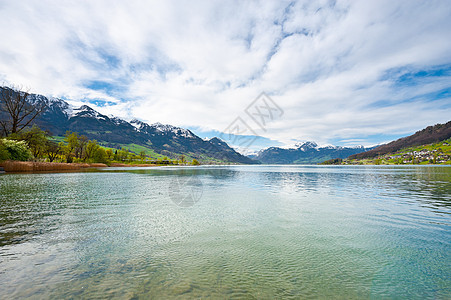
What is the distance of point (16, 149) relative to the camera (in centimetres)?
5191

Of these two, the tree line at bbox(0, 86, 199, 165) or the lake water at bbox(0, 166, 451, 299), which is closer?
the lake water at bbox(0, 166, 451, 299)

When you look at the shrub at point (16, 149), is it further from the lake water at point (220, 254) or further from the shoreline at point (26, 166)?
the lake water at point (220, 254)

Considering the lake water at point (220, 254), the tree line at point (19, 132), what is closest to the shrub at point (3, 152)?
the tree line at point (19, 132)

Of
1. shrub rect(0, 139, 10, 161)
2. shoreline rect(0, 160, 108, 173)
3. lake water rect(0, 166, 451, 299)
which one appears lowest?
lake water rect(0, 166, 451, 299)

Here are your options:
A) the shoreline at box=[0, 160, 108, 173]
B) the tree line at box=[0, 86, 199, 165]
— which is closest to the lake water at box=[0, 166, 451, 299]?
the shoreline at box=[0, 160, 108, 173]

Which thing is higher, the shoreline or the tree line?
the tree line

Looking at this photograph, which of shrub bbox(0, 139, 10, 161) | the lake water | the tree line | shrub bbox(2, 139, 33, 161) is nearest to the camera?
the lake water

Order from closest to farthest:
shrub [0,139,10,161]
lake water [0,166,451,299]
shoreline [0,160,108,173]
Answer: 1. lake water [0,166,451,299]
2. shrub [0,139,10,161]
3. shoreline [0,160,108,173]

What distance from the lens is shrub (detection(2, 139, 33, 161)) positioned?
4984 centimetres

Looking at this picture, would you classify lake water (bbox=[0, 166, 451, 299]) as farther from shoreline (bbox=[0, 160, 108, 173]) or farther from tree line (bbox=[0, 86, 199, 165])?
tree line (bbox=[0, 86, 199, 165])

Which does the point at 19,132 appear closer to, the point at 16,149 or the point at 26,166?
the point at 16,149

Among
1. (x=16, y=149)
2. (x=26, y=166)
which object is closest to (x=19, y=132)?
(x=16, y=149)

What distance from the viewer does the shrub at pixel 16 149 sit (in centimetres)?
4984

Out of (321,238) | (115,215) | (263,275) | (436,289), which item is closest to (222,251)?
(263,275)
